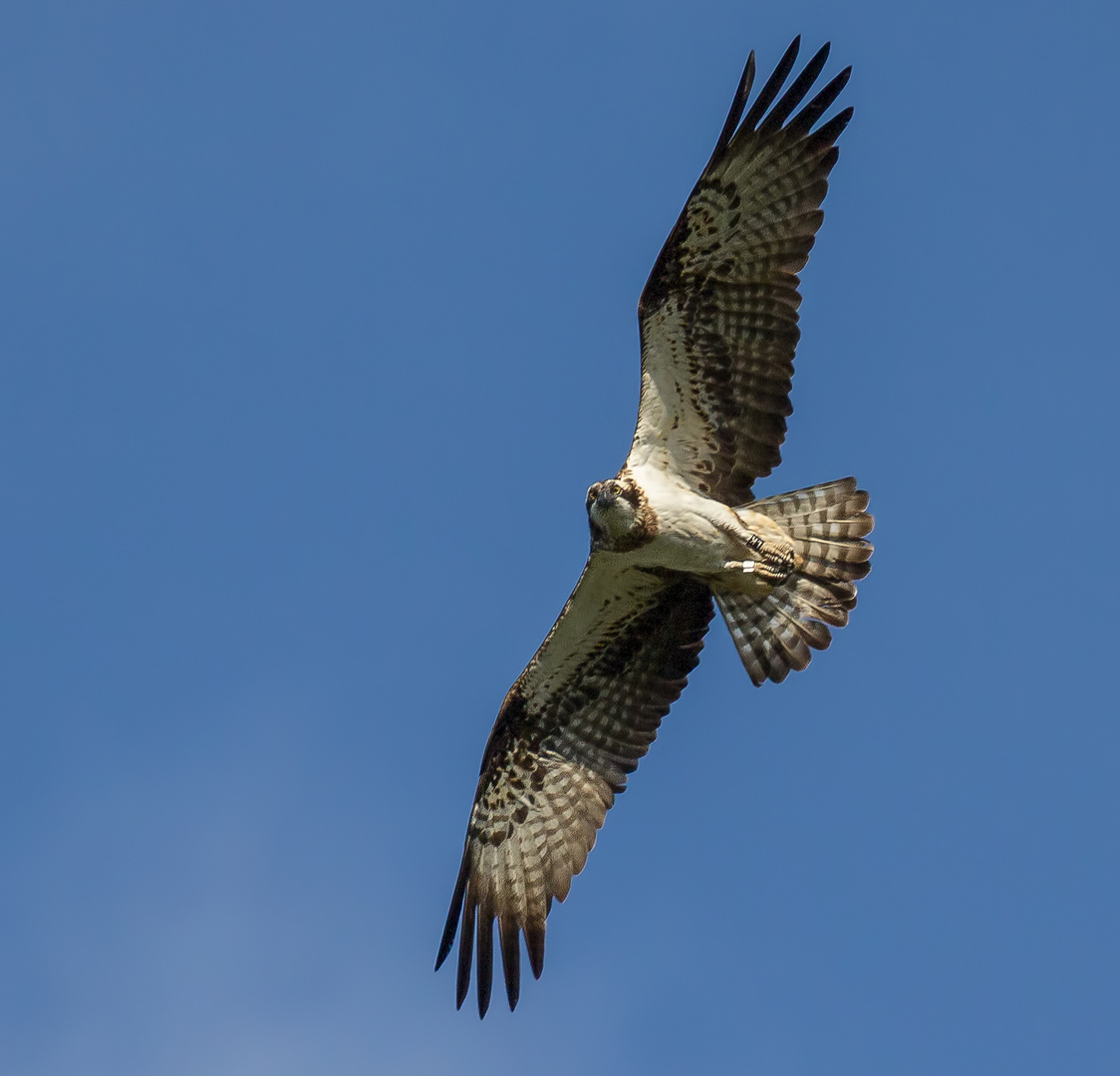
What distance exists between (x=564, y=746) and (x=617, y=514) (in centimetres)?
205

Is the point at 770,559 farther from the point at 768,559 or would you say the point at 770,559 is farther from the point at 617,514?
the point at 617,514

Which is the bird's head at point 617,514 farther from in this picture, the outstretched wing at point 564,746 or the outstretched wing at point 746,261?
the outstretched wing at point 746,261

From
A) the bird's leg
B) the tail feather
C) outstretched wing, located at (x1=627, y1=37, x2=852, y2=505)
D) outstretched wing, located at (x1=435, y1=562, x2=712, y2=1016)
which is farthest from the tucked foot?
outstretched wing, located at (x1=627, y1=37, x2=852, y2=505)

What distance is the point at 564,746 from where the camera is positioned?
504 inches

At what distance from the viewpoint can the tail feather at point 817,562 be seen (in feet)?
39.8

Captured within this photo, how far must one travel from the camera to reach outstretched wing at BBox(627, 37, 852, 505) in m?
11.6

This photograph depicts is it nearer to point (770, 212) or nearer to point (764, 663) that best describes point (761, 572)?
point (764, 663)

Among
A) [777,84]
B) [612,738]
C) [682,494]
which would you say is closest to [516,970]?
[612,738]

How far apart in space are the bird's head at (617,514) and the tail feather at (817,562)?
34.2 inches

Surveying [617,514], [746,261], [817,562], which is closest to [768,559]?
[817,562]

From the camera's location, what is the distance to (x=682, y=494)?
39.0ft

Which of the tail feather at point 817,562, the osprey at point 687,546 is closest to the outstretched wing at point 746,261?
the osprey at point 687,546

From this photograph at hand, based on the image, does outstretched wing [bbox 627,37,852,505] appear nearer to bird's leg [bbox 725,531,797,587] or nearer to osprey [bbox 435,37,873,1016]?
osprey [bbox 435,37,873,1016]

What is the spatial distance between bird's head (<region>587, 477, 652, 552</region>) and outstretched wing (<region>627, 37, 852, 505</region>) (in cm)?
72
